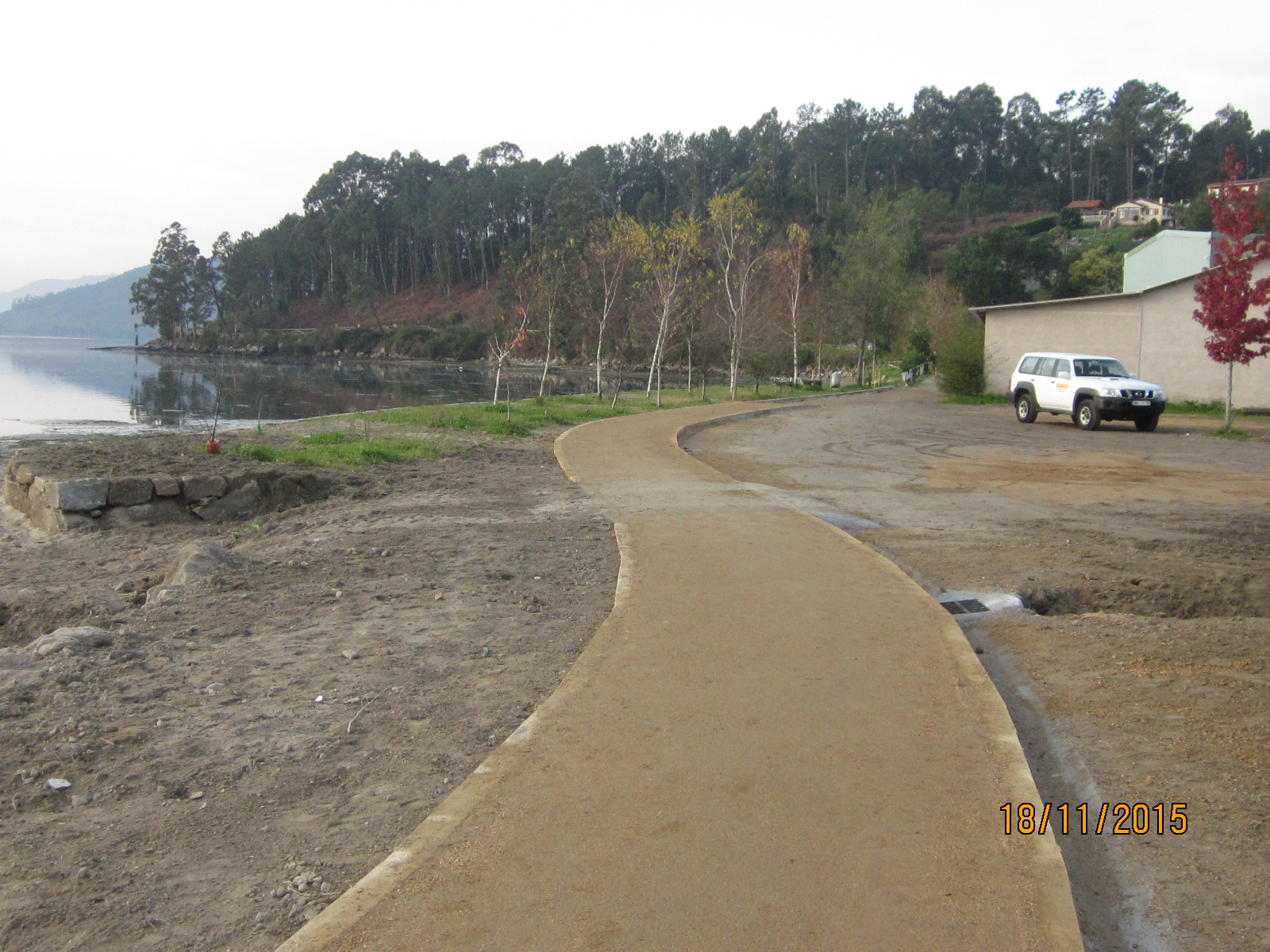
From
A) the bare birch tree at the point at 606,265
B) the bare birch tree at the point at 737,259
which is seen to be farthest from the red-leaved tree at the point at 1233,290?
the bare birch tree at the point at 606,265

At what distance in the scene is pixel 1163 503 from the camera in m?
12.9

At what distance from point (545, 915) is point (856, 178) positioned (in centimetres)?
13573

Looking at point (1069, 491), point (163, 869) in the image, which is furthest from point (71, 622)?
point (1069, 491)

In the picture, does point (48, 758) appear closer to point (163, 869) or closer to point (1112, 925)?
point (163, 869)

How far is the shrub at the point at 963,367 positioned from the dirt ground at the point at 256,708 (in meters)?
31.4

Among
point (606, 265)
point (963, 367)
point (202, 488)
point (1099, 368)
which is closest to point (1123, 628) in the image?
point (202, 488)

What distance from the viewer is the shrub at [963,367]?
38.4 metres

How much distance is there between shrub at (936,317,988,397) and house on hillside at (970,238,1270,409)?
591 mm

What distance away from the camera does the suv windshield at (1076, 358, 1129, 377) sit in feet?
85.1

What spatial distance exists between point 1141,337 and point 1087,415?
29.2 ft

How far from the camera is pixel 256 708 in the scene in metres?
5.08

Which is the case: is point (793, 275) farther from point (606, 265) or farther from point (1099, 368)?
point (1099, 368)

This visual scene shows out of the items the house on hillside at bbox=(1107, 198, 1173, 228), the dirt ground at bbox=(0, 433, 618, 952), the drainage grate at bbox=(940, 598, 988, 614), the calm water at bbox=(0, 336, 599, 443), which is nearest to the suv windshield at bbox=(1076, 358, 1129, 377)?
the dirt ground at bbox=(0, 433, 618, 952)

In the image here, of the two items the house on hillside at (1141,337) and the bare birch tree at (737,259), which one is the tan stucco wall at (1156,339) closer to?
the house on hillside at (1141,337)
